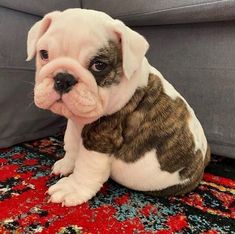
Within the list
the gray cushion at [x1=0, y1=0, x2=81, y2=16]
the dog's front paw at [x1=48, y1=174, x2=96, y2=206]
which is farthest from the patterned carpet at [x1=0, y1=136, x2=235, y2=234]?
the gray cushion at [x1=0, y1=0, x2=81, y2=16]

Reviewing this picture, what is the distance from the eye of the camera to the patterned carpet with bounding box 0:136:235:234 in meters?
0.89

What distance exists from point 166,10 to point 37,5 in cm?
46

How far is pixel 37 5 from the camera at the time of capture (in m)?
1.33

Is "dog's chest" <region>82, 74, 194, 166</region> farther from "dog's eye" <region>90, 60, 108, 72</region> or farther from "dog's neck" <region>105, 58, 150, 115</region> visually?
"dog's eye" <region>90, 60, 108, 72</region>

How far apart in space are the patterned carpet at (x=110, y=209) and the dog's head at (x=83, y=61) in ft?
0.84

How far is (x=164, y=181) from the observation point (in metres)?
1.02

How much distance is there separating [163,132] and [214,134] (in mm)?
435

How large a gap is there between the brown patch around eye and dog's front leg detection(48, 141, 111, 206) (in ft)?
0.67

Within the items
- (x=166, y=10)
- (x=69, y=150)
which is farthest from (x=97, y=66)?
(x=166, y=10)

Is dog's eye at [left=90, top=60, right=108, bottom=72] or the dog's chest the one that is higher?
dog's eye at [left=90, top=60, right=108, bottom=72]

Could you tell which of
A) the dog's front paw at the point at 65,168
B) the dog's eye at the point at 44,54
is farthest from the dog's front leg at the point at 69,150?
the dog's eye at the point at 44,54

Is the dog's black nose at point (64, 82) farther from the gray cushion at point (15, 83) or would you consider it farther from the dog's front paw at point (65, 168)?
the gray cushion at point (15, 83)

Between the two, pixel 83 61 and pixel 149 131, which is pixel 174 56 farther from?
pixel 83 61

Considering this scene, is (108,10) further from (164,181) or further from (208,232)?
(208,232)
